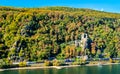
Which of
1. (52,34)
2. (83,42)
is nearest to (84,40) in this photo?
(83,42)

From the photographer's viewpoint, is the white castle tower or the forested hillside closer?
the forested hillside

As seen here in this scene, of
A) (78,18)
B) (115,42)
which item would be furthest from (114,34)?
(78,18)

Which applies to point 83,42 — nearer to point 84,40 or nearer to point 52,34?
point 84,40

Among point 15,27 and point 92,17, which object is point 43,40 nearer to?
point 15,27

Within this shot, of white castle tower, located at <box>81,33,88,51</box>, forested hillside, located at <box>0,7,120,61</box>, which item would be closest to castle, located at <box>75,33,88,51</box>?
white castle tower, located at <box>81,33,88,51</box>

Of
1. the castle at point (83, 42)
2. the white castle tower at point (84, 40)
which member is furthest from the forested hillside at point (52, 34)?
the castle at point (83, 42)

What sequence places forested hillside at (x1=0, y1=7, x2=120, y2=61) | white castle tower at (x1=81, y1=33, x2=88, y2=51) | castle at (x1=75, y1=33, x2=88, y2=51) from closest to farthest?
forested hillside at (x1=0, y1=7, x2=120, y2=61) < white castle tower at (x1=81, y1=33, x2=88, y2=51) < castle at (x1=75, y1=33, x2=88, y2=51)

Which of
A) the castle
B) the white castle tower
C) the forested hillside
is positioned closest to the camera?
the forested hillside

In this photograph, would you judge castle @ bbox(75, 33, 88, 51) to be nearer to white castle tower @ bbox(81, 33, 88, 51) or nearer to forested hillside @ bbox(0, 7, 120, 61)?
white castle tower @ bbox(81, 33, 88, 51)

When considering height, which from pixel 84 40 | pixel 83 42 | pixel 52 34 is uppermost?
pixel 52 34
